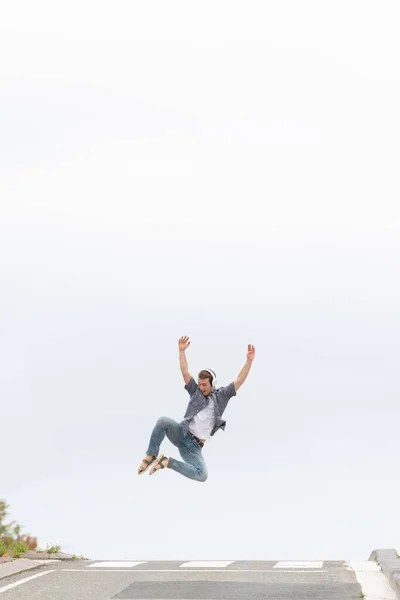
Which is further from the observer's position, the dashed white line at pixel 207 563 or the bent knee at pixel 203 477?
the dashed white line at pixel 207 563

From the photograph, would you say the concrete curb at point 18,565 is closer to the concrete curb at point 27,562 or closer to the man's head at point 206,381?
the concrete curb at point 27,562

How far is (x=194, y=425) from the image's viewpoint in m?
15.2

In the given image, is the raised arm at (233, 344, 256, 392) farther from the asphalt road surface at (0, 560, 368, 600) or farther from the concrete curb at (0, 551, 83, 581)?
the concrete curb at (0, 551, 83, 581)

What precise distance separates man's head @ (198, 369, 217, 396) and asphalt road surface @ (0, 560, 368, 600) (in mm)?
2506

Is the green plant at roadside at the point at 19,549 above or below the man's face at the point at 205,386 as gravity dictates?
below

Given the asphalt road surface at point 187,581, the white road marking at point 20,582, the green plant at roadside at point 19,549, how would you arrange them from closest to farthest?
the asphalt road surface at point 187,581
the white road marking at point 20,582
the green plant at roadside at point 19,549

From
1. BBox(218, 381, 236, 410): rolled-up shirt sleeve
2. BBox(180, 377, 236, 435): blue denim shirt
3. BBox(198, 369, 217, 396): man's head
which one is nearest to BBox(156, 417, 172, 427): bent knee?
BBox(180, 377, 236, 435): blue denim shirt

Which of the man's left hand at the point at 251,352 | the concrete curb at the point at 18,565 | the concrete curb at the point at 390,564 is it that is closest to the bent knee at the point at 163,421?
the man's left hand at the point at 251,352

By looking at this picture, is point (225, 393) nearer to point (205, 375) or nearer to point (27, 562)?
point (205, 375)

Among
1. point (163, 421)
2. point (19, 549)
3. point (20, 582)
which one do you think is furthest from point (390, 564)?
point (19, 549)

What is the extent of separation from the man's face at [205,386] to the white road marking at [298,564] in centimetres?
282

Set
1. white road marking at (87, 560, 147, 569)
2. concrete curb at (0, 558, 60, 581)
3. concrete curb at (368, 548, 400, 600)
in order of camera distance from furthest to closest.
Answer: white road marking at (87, 560, 147, 569), concrete curb at (0, 558, 60, 581), concrete curb at (368, 548, 400, 600)

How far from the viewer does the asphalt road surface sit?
12055mm

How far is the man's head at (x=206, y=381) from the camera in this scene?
1483cm
